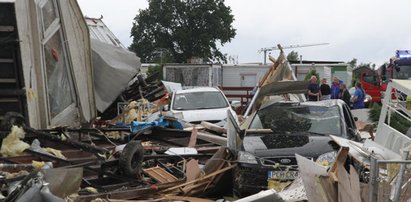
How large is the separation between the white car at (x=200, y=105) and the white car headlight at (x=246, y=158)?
5.97 m

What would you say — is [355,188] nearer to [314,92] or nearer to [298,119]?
[298,119]

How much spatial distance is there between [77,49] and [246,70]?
72.9ft

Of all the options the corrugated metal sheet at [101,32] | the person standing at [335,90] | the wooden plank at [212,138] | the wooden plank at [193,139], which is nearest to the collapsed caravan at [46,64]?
the wooden plank at [193,139]

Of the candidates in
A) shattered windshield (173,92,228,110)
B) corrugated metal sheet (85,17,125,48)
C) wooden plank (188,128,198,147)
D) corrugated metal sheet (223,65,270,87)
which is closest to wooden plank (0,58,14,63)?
wooden plank (188,128,198,147)

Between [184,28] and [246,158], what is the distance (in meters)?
60.5

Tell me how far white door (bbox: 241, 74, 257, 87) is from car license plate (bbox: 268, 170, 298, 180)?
80.9 feet

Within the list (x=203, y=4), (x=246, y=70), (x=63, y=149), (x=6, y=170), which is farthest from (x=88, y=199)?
(x=203, y=4)

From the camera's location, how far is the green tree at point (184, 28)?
219 feet

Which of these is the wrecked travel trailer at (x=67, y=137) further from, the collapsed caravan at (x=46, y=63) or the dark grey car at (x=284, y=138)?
the dark grey car at (x=284, y=138)

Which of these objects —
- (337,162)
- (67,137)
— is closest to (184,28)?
(67,137)

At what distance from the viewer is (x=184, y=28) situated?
67375mm

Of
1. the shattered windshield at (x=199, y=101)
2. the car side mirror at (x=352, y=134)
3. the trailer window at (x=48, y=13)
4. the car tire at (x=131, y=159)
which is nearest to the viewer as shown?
the car tire at (x=131, y=159)

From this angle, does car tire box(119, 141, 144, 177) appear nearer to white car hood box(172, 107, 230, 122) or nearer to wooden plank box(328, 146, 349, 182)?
wooden plank box(328, 146, 349, 182)

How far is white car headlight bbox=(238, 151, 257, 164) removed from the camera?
299 inches
